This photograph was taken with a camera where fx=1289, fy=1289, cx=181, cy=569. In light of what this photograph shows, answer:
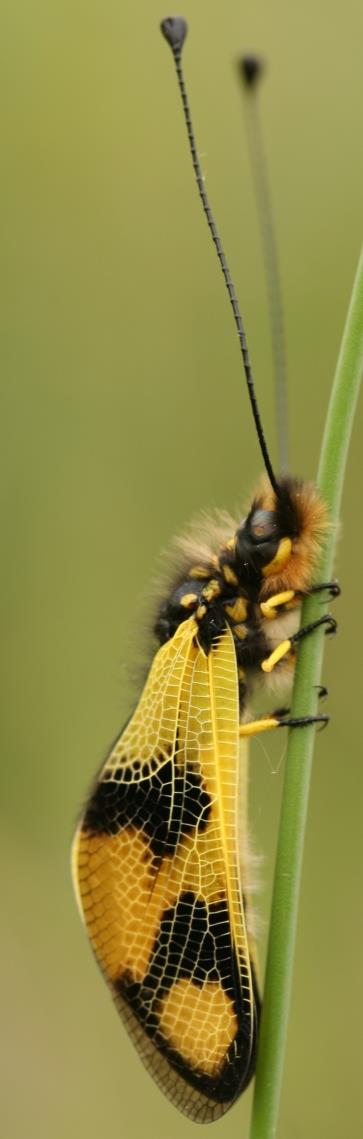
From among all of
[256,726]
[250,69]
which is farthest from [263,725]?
[250,69]

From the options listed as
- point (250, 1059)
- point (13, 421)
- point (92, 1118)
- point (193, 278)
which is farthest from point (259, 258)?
point (250, 1059)

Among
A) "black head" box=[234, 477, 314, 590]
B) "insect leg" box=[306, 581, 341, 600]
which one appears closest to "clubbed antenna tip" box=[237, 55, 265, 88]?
"black head" box=[234, 477, 314, 590]

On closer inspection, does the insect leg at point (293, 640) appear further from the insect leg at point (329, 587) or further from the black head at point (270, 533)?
the black head at point (270, 533)

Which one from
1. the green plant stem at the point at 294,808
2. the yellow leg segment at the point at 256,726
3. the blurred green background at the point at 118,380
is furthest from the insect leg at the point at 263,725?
the blurred green background at the point at 118,380

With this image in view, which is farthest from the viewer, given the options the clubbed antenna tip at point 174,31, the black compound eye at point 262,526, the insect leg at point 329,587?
the black compound eye at point 262,526

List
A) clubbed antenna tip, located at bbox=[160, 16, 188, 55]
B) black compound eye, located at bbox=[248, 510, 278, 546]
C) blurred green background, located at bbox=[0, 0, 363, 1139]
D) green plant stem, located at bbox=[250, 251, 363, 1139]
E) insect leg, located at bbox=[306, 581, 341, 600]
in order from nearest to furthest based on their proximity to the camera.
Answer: green plant stem, located at bbox=[250, 251, 363, 1139]
clubbed antenna tip, located at bbox=[160, 16, 188, 55]
insect leg, located at bbox=[306, 581, 341, 600]
black compound eye, located at bbox=[248, 510, 278, 546]
blurred green background, located at bbox=[0, 0, 363, 1139]

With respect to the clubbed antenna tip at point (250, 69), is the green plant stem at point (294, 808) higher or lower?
lower

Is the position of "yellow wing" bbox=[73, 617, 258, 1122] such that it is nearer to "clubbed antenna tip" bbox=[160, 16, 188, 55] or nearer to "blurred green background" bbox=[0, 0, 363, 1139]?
"clubbed antenna tip" bbox=[160, 16, 188, 55]
